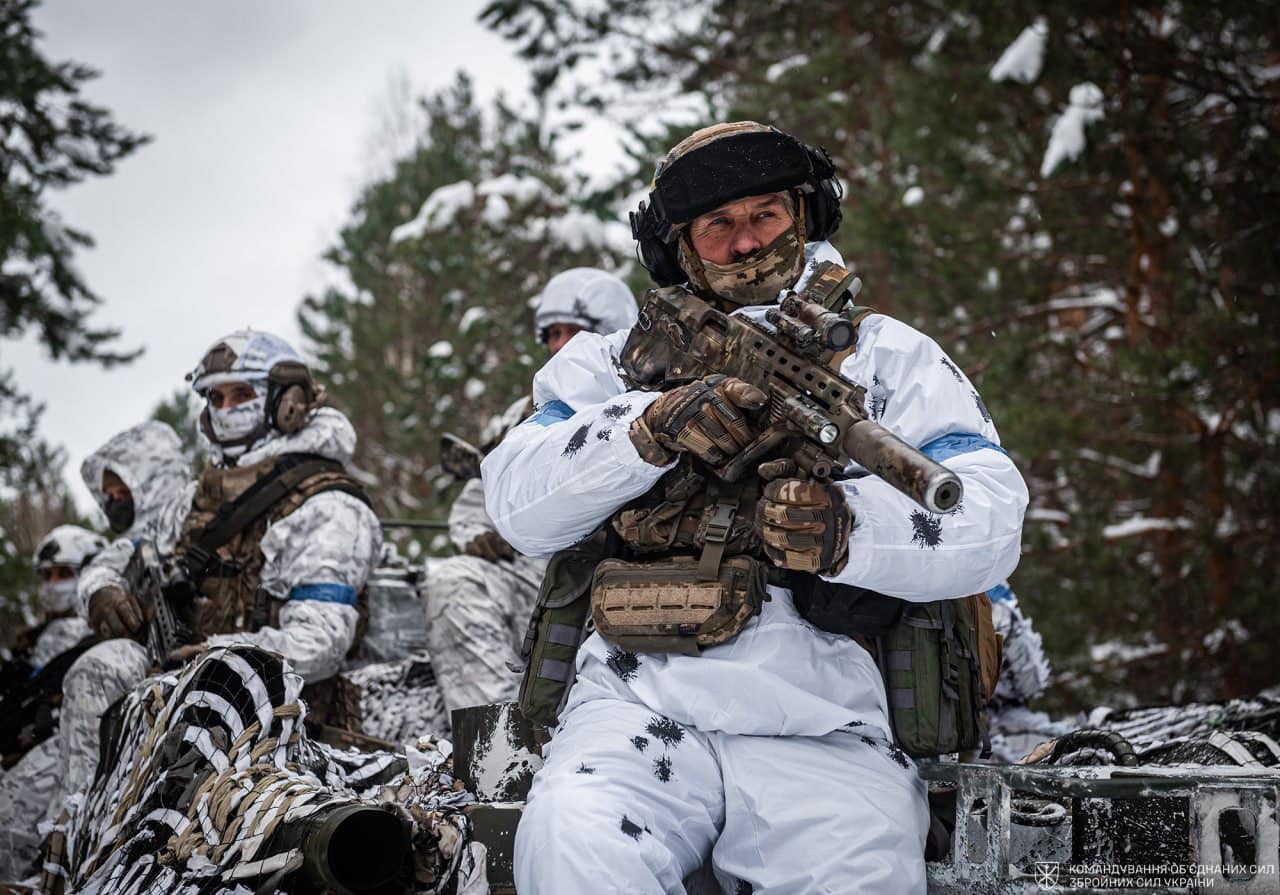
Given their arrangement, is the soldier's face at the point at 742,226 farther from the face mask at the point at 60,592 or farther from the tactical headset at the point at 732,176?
the face mask at the point at 60,592

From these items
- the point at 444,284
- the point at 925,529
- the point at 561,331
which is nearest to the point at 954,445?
the point at 925,529

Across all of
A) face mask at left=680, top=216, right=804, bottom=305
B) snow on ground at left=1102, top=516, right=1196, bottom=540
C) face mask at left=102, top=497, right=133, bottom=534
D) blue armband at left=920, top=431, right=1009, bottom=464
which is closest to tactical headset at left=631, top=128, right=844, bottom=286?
face mask at left=680, top=216, right=804, bottom=305

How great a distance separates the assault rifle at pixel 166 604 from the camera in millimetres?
5344

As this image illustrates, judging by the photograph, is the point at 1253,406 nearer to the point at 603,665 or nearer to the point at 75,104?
the point at 603,665

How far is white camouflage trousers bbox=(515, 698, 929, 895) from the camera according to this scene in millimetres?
2650

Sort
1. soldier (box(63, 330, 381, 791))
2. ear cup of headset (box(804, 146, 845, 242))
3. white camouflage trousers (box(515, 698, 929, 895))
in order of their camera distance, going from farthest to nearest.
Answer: soldier (box(63, 330, 381, 791)), ear cup of headset (box(804, 146, 845, 242)), white camouflage trousers (box(515, 698, 929, 895))

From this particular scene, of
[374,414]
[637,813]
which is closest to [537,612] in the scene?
[637,813]

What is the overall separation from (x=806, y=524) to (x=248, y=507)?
3.12m

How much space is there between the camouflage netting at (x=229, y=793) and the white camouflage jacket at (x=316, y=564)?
2.03 feet

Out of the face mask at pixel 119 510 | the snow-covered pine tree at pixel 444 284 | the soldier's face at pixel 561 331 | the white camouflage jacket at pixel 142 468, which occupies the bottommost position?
the face mask at pixel 119 510

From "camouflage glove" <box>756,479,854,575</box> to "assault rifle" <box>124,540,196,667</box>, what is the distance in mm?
3340

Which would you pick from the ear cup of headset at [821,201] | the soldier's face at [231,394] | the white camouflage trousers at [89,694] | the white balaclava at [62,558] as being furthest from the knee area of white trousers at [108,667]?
the ear cup of headset at [821,201]

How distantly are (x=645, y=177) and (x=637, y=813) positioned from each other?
12687mm

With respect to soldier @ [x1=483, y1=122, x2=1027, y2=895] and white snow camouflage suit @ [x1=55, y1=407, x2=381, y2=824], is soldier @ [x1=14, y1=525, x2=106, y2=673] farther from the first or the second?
soldier @ [x1=483, y1=122, x2=1027, y2=895]
